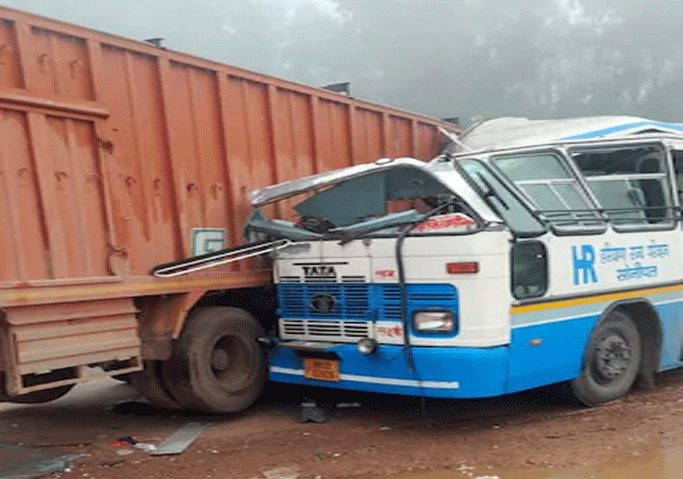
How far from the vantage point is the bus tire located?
19.1 feet

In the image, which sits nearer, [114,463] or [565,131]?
[114,463]

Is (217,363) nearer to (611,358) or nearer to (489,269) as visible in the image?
(489,269)

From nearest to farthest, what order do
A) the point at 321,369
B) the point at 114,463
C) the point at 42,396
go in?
the point at 114,463, the point at 321,369, the point at 42,396

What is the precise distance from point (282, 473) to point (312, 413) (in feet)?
4.56

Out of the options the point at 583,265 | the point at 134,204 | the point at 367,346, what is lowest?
the point at 367,346

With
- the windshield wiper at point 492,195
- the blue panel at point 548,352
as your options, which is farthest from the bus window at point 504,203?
the blue panel at point 548,352

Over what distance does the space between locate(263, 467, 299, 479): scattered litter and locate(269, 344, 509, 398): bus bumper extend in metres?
0.98

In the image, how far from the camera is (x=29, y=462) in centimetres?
510

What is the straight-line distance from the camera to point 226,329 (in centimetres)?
599

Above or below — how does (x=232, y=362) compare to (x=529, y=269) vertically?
below

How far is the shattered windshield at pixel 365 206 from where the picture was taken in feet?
18.2

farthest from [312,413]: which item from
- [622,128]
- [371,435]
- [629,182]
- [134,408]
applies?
[622,128]

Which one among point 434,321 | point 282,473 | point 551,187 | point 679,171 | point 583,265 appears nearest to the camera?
point 282,473

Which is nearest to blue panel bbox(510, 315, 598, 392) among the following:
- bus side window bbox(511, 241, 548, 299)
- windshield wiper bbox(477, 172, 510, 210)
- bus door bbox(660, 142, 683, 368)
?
bus side window bbox(511, 241, 548, 299)
